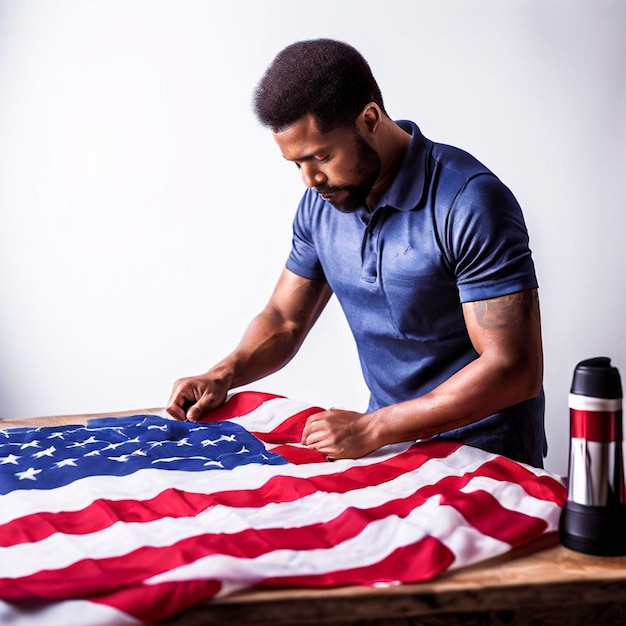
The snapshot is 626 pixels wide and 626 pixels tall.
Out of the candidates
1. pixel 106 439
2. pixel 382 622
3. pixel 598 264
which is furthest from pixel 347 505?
pixel 598 264

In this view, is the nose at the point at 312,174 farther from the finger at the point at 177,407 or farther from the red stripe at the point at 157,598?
the red stripe at the point at 157,598

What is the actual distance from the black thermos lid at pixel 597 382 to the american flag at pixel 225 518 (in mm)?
192

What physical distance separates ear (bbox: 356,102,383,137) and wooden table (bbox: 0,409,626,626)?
941 mm

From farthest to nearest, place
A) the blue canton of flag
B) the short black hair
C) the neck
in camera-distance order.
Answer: the neck
the short black hair
the blue canton of flag

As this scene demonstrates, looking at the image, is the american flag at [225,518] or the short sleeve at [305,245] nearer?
the american flag at [225,518]

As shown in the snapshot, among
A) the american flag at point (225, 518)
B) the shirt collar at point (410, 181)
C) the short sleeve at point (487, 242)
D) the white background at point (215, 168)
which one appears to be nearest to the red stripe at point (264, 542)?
the american flag at point (225, 518)

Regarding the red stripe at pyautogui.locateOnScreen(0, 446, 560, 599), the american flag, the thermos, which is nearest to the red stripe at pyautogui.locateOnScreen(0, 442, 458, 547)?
the american flag

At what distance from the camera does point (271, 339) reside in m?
2.08

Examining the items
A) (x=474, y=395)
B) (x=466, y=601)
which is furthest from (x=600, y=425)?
(x=474, y=395)

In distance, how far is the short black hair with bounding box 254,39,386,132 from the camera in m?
1.65

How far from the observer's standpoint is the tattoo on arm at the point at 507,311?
5.07 ft

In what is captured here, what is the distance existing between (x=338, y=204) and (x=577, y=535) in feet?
2.96

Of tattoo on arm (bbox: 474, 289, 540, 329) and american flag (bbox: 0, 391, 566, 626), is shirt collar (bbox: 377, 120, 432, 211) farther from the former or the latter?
american flag (bbox: 0, 391, 566, 626)

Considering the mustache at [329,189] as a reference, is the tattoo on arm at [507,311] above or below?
below
